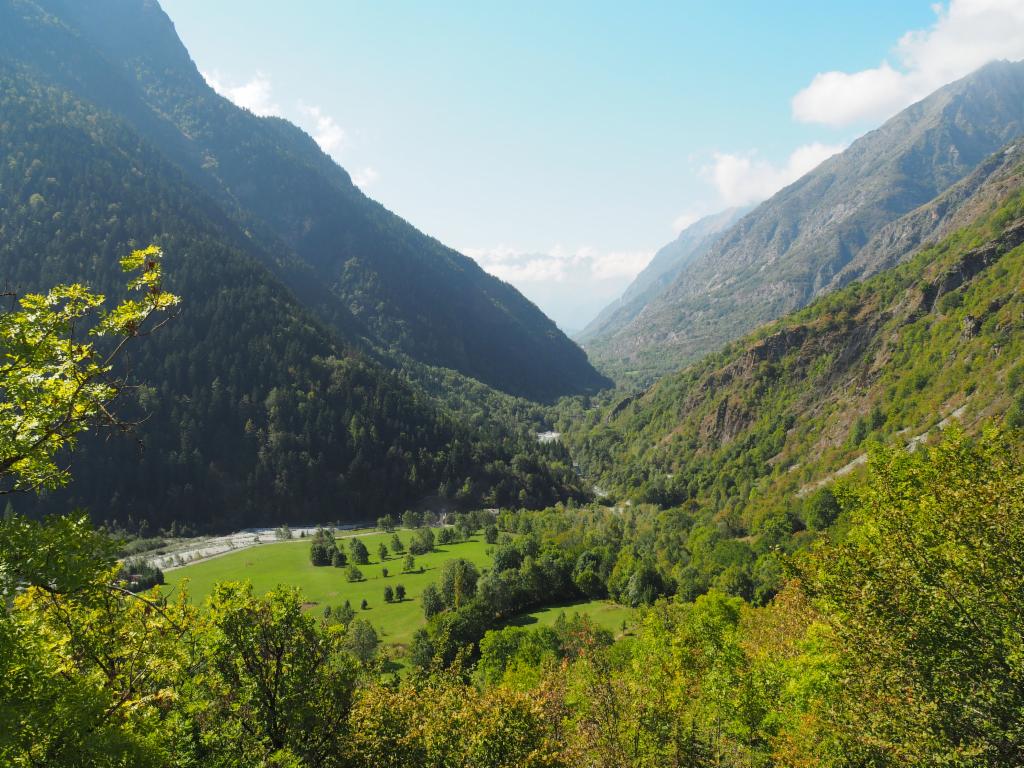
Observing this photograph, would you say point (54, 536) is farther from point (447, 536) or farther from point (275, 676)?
point (447, 536)

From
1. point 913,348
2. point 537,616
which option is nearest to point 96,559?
point 537,616

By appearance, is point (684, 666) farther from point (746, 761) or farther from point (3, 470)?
point (3, 470)

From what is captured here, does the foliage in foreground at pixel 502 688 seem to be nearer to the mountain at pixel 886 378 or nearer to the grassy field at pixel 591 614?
the grassy field at pixel 591 614

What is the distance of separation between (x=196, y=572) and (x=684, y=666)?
127 metres

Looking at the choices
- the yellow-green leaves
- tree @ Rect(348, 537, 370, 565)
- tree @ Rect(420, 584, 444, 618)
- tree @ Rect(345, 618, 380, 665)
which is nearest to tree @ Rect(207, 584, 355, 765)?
the yellow-green leaves

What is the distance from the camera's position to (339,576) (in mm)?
127312

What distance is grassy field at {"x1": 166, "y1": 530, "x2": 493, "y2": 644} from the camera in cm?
10225

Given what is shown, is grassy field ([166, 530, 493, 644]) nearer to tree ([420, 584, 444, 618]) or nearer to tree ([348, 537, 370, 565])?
tree ([420, 584, 444, 618])

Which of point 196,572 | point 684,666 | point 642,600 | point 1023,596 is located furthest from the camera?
point 196,572

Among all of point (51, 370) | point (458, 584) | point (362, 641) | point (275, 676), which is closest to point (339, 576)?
point (458, 584)

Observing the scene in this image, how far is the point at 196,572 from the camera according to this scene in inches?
5157

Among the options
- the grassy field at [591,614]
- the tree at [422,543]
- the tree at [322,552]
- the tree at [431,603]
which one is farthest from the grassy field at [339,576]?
the grassy field at [591,614]

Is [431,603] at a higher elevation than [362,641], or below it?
below

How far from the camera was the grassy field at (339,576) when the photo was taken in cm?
10225
